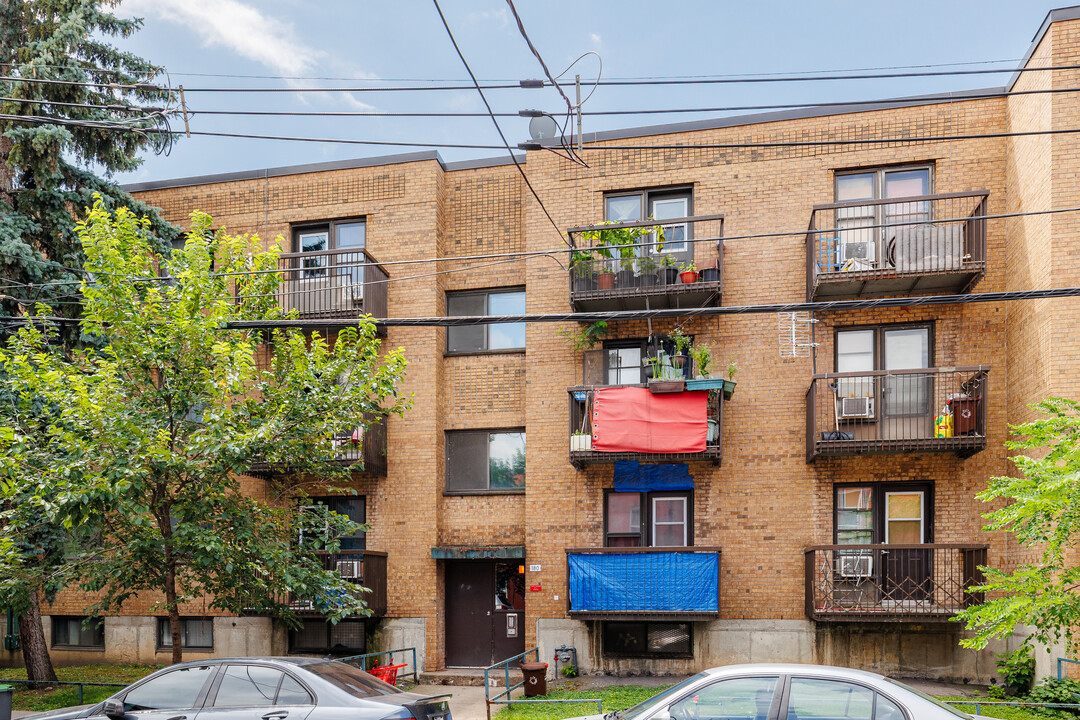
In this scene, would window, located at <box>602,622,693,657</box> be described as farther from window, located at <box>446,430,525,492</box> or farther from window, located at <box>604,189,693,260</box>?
window, located at <box>604,189,693,260</box>

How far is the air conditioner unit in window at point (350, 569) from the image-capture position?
1659 centimetres

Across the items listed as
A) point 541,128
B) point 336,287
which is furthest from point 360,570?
point 541,128

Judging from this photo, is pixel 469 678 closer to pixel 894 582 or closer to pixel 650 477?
pixel 650 477

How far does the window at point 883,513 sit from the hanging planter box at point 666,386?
12.0 ft

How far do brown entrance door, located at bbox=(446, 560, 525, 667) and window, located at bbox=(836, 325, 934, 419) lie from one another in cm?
767

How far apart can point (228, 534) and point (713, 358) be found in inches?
382

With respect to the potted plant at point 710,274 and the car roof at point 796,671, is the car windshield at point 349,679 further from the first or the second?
the potted plant at point 710,274

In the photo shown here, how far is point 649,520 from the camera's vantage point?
16641 mm

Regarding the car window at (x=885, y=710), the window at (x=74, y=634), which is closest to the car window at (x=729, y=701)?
the car window at (x=885, y=710)

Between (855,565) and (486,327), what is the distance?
8954mm

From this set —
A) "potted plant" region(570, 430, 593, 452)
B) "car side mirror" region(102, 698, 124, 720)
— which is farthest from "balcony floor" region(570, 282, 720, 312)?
"car side mirror" region(102, 698, 124, 720)

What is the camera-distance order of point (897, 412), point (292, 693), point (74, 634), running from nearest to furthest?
point (292, 693), point (897, 412), point (74, 634)

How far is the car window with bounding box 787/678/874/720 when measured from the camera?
6660mm

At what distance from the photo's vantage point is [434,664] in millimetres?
17031
